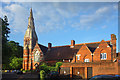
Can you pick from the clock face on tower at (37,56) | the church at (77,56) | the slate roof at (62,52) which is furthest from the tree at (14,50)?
the slate roof at (62,52)

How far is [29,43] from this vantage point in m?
53.6

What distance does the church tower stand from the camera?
51.5 metres

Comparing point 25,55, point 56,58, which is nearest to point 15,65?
point 25,55

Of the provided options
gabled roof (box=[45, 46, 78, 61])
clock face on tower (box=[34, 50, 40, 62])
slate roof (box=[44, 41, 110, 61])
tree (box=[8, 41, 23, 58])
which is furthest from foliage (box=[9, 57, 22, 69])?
gabled roof (box=[45, 46, 78, 61])

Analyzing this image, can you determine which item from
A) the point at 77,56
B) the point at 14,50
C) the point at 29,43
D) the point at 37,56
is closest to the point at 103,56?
the point at 77,56

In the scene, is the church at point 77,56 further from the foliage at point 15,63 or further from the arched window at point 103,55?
the foliage at point 15,63

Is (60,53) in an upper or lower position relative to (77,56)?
upper

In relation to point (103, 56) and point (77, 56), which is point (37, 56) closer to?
point (77, 56)

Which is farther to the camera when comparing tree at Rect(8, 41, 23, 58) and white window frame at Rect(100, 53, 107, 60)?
white window frame at Rect(100, 53, 107, 60)

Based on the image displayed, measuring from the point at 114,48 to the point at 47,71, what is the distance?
17.2 meters

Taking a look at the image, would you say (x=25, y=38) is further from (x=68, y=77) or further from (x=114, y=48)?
(x=114, y=48)

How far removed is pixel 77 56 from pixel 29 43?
2230 centimetres

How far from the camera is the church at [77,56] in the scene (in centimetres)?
2939

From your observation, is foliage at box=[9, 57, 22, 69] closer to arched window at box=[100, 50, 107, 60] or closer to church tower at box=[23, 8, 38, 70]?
church tower at box=[23, 8, 38, 70]
